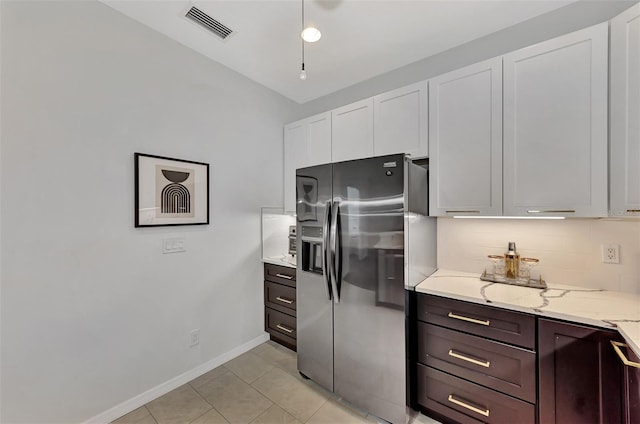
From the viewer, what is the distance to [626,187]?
134 cm

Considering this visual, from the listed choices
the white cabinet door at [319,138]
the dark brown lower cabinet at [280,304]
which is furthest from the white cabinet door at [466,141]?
the dark brown lower cabinet at [280,304]

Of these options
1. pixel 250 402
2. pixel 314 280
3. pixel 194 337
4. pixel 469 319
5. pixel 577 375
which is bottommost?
pixel 250 402

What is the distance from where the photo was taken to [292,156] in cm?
296

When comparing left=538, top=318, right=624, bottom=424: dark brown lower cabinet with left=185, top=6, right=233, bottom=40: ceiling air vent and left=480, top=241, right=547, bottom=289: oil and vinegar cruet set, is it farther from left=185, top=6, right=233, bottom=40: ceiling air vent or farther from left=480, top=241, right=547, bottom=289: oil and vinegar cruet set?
left=185, top=6, right=233, bottom=40: ceiling air vent

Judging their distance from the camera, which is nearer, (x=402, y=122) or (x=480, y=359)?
(x=480, y=359)

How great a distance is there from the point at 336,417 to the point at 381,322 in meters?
0.76

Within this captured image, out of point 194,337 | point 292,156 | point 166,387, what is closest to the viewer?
point 166,387

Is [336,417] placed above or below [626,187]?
below

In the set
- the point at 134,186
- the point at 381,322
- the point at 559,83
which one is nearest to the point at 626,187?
the point at 559,83

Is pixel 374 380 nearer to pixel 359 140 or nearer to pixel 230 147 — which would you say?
pixel 359 140

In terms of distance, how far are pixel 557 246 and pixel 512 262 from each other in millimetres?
305

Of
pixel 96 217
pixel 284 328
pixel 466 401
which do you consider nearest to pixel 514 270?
pixel 466 401

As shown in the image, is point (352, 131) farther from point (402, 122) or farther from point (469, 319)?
point (469, 319)

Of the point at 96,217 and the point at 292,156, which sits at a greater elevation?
the point at 292,156
